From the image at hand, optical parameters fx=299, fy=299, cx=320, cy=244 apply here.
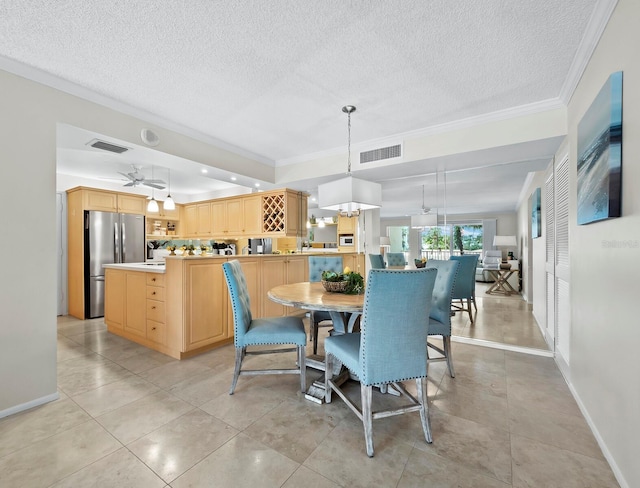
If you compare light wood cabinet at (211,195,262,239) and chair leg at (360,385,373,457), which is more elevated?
light wood cabinet at (211,195,262,239)

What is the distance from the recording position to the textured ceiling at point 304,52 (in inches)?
67.4

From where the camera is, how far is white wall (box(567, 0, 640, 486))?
1347mm

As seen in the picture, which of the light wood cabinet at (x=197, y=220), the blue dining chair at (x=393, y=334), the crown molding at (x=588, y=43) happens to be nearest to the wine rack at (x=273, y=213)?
the light wood cabinet at (x=197, y=220)

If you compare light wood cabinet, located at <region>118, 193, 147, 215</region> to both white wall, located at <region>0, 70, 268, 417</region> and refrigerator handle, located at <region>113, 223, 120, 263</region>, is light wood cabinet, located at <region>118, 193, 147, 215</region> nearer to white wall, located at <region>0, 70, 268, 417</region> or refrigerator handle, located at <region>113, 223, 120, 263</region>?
refrigerator handle, located at <region>113, 223, 120, 263</region>

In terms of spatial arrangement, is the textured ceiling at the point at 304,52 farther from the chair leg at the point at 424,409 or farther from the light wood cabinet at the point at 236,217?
the light wood cabinet at the point at 236,217

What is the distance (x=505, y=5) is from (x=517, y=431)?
2.50 m

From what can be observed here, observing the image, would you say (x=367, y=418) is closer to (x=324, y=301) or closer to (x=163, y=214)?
(x=324, y=301)

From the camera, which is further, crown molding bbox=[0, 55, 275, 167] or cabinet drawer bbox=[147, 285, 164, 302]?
cabinet drawer bbox=[147, 285, 164, 302]

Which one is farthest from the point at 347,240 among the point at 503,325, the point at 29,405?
the point at 29,405

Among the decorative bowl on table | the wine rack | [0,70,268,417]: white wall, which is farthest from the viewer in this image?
the wine rack

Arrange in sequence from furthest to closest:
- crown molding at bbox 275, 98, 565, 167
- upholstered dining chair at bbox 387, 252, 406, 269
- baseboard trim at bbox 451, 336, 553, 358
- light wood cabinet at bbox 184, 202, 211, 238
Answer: upholstered dining chair at bbox 387, 252, 406, 269
light wood cabinet at bbox 184, 202, 211, 238
baseboard trim at bbox 451, 336, 553, 358
crown molding at bbox 275, 98, 565, 167

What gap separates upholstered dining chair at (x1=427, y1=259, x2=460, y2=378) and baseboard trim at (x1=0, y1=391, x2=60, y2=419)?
9.60 feet

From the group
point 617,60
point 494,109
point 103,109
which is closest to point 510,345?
point 494,109

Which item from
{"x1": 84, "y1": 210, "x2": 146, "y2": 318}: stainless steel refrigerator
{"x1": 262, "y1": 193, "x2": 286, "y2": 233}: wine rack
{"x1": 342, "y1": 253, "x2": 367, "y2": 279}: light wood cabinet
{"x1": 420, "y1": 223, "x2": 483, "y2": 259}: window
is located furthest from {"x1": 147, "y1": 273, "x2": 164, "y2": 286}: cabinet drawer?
{"x1": 420, "y1": 223, "x2": 483, "y2": 259}: window
